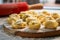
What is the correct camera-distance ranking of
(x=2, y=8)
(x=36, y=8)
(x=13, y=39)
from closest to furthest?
(x=13, y=39)
(x=2, y=8)
(x=36, y=8)

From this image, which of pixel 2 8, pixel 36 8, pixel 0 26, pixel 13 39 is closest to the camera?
pixel 13 39

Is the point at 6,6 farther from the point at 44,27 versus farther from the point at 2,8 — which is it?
the point at 44,27

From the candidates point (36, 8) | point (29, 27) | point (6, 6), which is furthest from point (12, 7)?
point (29, 27)

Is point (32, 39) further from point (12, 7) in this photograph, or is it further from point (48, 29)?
point (12, 7)

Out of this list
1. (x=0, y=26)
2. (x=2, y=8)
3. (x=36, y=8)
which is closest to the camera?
(x=0, y=26)

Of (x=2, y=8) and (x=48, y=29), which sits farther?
(x=2, y=8)

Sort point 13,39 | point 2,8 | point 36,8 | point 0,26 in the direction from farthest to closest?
1. point 36,8
2. point 2,8
3. point 0,26
4. point 13,39

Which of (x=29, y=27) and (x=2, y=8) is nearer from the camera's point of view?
(x=29, y=27)

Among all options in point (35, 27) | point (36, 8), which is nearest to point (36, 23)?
point (35, 27)
